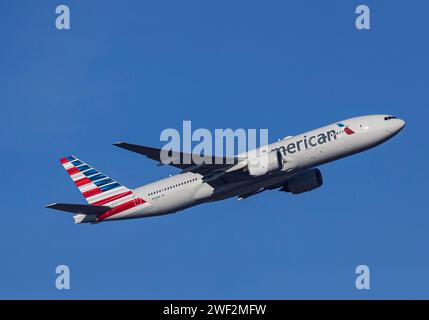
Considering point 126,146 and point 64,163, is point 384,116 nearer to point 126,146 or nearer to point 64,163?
point 126,146

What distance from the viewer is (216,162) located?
225 feet

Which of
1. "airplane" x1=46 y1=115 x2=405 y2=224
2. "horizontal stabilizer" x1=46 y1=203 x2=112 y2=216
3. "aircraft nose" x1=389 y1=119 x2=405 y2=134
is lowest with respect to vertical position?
"horizontal stabilizer" x1=46 y1=203 x2=112 y2=216

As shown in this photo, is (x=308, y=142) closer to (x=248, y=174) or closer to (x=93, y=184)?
(x=248, y=174)

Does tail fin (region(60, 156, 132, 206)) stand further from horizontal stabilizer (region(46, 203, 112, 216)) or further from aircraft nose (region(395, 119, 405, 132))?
aircraft nose (region(395, 119, 405, 132))

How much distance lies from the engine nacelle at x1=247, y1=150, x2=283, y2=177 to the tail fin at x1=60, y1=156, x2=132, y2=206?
1085 cm

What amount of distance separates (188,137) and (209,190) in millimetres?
5152

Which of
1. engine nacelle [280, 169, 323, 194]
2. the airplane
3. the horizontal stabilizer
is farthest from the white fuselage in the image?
the horizontal stabilizer

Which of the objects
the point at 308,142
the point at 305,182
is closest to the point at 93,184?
the point at 305,182

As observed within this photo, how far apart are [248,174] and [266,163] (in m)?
1.94

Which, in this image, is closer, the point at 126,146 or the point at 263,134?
the point at 126,146

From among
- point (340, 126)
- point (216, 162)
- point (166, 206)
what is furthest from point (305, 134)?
point (166, 206)

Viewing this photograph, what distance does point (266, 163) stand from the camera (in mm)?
67688

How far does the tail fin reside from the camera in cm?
7369

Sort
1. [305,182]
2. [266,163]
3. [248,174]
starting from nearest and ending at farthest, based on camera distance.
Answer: [266,163] → [248,174] → [305,182]
